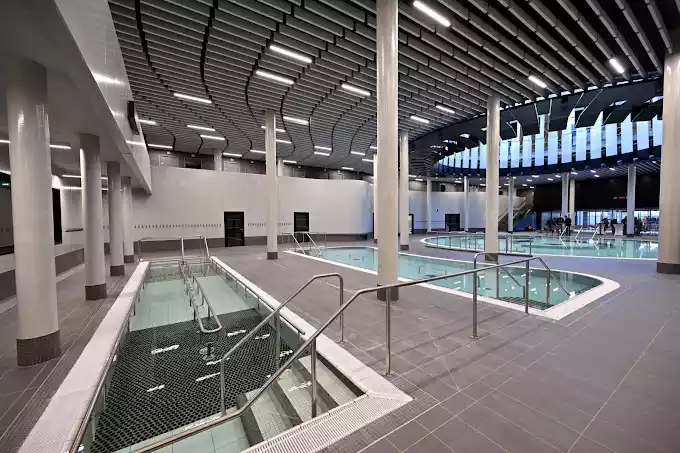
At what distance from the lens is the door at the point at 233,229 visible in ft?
49.2

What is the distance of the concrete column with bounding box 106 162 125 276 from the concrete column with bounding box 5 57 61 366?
501cm

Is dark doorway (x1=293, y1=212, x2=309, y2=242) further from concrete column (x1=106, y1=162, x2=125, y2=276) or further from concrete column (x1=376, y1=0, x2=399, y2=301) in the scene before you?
concrete column (x1=376, y1=0, x2=399, y2=301)

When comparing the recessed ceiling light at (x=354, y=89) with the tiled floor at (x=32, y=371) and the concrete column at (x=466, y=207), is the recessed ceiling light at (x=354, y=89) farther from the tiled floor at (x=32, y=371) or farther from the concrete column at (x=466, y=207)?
the concrete column at (x=466, y=207)

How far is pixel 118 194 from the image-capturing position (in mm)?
7383

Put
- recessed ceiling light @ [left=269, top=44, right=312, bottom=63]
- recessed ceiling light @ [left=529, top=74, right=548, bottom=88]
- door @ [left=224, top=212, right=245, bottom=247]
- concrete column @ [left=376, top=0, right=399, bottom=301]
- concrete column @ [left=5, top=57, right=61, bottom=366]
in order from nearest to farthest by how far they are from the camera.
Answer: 1. concrete column @ [left=5, top=57, right=61, bottom=366]
2. concrete column @ [left=376, top=0, right=399, bottom=301]
3. recessed ceiling light @ [left=269, top=44, right=312, bottom=63]
4. recessed ceiling light @ [left=529, top=74, right=548, bottom=88]
5. door @ [left=224, top=212, right=245, bottom=247]

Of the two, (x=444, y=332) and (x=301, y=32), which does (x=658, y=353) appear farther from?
(x=301, y=32)

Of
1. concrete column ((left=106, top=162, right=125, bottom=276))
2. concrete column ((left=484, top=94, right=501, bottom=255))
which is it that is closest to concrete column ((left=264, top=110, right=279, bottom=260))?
concrete column ((left=106, top=162, right=125, bottom=276))

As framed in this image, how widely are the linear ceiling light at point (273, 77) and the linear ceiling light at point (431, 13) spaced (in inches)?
157

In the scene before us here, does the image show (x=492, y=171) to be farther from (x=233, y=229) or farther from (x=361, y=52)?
(x=233, y=229)

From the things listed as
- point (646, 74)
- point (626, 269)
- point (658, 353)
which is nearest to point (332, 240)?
point (626, 269)

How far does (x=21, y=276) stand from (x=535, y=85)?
1174 centimetres

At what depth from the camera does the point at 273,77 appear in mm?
7844

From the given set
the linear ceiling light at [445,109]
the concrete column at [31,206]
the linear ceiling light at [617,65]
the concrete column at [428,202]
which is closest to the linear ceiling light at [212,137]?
the linear ceiling light at [445,109]

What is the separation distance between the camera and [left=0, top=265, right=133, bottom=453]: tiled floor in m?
2.15
